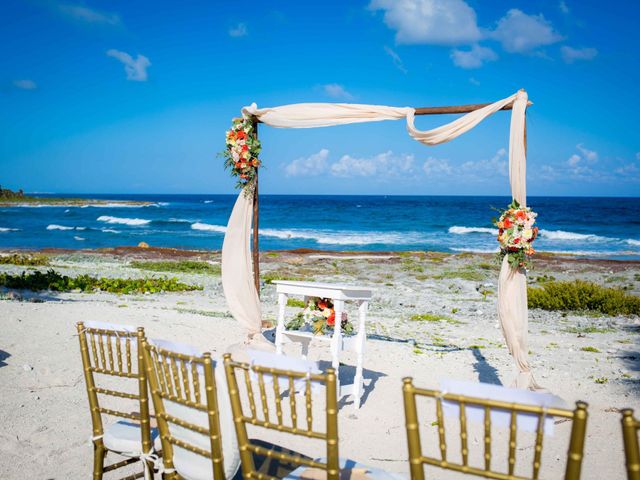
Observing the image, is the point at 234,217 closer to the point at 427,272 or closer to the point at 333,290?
the point at 333,290

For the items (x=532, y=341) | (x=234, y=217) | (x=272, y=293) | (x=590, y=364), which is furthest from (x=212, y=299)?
(x=590, y=364)

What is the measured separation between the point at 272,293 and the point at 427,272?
279 inches

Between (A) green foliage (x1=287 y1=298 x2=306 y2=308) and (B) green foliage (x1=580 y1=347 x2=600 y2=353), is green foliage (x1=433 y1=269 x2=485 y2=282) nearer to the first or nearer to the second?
(A) green foliage (x1=287 y1=298 x2=306 y2=308)

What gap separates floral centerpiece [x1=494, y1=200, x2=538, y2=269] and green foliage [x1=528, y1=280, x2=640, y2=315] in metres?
7.14

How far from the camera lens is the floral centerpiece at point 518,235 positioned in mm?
5254

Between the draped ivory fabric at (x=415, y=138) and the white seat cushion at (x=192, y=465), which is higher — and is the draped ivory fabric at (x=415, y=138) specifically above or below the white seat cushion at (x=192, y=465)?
above

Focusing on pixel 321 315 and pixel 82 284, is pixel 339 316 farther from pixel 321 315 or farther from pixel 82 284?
pixel 82 284

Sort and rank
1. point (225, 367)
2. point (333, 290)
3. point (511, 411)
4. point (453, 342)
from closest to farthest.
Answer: point (511, 411) → point (225, 367) → point (333, 290) → point (453, 342)

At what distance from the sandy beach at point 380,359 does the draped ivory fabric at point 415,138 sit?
0.76 metres

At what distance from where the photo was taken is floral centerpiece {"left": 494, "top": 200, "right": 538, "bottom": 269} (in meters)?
5.25

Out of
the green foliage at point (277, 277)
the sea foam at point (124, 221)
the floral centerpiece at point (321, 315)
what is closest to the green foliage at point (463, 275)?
the green foliage at point (277, 277)

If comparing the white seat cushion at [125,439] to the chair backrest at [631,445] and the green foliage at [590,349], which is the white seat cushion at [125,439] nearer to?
the chair backrest at [631,445]

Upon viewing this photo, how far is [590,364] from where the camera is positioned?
22.9 ft

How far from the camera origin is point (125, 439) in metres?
3.07
